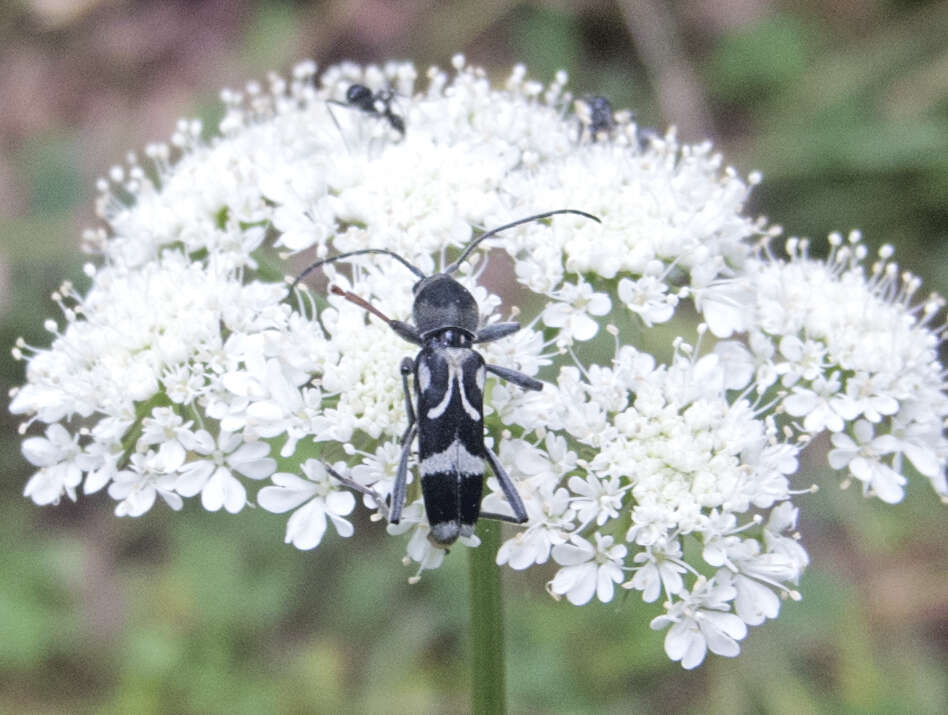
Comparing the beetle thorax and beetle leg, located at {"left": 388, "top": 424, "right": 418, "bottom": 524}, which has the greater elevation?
the beetle thorax

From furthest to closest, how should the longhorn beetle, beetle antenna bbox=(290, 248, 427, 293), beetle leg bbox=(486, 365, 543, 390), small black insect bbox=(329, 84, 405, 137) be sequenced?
small black insect bbox=(329, 84, 405, 137) → beetle antenna bbox=(290, 248, 427, 293) → beetle leg bbox=(486, 365, 543, 390) → the longhorn beetle

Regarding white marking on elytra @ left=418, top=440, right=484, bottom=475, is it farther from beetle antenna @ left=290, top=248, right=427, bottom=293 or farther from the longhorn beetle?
beetle antenna @ left=290, top=248, right=427, bottom=293

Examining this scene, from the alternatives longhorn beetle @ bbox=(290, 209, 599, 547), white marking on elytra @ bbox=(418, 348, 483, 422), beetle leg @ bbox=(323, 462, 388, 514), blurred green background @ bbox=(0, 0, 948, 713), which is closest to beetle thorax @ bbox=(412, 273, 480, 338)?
longhorn beetle @ bbox=(290, 209, 599, 547)

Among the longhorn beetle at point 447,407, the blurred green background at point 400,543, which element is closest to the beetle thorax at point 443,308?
the longhorn beetle at point 447,407

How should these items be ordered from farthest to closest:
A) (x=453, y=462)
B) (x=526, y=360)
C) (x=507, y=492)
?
(x=526, y=360)
(x=507, y=492)
(x=453, y=462)

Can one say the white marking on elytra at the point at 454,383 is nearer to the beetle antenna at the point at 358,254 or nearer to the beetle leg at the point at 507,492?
the beetle leg at the point at 507,492

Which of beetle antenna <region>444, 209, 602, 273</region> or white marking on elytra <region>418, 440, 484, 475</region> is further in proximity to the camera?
beetle antenna <region>444, 209, 602, 273</region>

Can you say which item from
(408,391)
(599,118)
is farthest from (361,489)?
(599,118)

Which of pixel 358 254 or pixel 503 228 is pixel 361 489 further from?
pixel 503 228

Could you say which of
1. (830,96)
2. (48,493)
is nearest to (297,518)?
(48,493)

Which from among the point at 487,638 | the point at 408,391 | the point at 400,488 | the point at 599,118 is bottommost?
the point at 487,638
